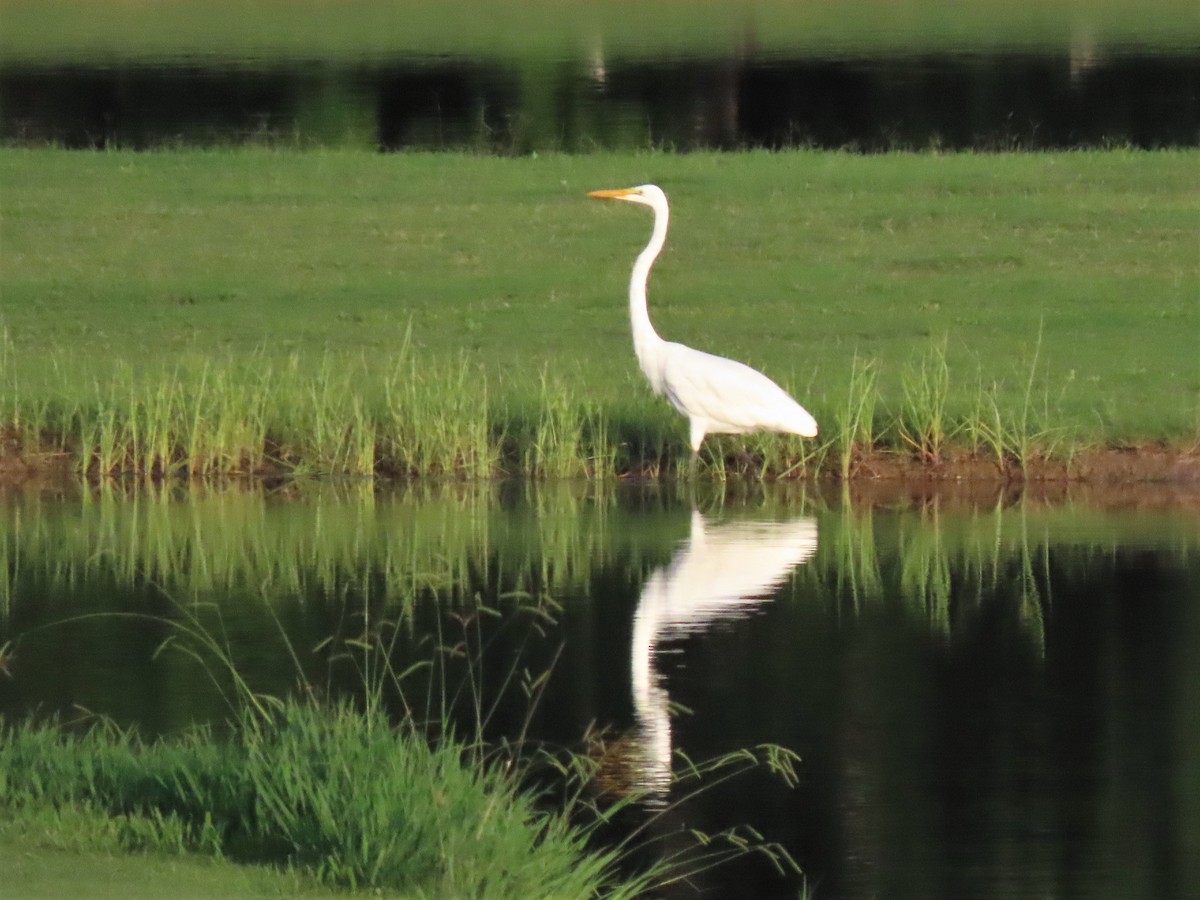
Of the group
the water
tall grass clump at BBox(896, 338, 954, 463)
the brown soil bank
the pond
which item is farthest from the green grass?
the water

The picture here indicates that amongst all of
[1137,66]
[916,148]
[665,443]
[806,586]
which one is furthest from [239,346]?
[1137,66]

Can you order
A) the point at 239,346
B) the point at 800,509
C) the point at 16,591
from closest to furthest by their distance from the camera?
the point at 16,591 → the point at 800,509 → the point at 239,346

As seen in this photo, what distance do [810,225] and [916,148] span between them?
7.83 m

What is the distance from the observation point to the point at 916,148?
3156cm

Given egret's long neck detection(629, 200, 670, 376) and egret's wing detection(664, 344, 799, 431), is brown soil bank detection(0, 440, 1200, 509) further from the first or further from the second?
egret's long neck detection(629, 200, 670, 376)

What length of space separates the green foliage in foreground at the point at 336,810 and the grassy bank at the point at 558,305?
7269 mm

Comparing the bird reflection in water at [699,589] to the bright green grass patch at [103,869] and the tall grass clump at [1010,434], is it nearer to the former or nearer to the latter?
the tall grass clump at [1010,434]

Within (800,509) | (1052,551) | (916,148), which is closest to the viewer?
(1052,551)

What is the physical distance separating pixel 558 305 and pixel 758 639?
9.81 m

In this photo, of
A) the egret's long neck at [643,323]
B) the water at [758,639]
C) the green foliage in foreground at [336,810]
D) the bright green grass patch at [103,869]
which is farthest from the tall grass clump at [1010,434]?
the bright green grass patch at [103,869]

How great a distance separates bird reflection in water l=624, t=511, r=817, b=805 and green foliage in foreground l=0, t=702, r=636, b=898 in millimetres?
1712

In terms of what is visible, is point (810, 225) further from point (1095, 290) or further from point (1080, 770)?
point (1080, 770)

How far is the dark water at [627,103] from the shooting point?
33.8 meters

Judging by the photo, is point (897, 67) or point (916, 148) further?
point (897, 67)
